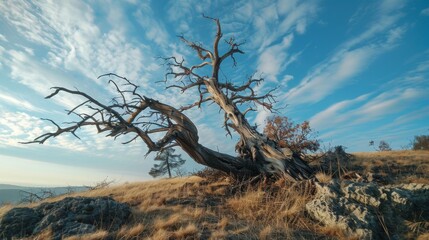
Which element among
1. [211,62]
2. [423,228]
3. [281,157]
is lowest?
[423,228]

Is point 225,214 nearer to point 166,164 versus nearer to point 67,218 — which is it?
point 67,218

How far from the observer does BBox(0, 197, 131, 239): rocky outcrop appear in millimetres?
4699

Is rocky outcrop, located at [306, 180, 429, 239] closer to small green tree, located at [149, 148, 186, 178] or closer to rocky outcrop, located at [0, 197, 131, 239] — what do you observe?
rocky outcrop, located at [0, 197, 131, 239]

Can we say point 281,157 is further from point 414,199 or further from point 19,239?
point 19,239

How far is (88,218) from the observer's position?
514cm

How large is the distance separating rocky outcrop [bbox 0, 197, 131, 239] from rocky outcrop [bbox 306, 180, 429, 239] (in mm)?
3881

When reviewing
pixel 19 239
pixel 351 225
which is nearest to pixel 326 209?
pixel 351 225

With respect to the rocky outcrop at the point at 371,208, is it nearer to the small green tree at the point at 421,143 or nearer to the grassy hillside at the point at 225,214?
the grassy hillside at the point at 225,214

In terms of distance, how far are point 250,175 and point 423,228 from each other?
500cm

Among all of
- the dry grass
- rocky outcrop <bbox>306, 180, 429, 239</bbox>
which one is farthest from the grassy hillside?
rocky outcrop <bbox>306, 180, 429, 239</bbox>

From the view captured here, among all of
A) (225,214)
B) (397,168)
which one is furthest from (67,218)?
(397,168)

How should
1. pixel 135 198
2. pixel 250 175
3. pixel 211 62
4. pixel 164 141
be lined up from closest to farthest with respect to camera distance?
pixel 164 141, pixel 135 198, pixel 250 175, pixel 211 62

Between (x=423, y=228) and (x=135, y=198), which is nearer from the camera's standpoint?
(x=423, y=228)

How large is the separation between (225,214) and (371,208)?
283 centimetres
